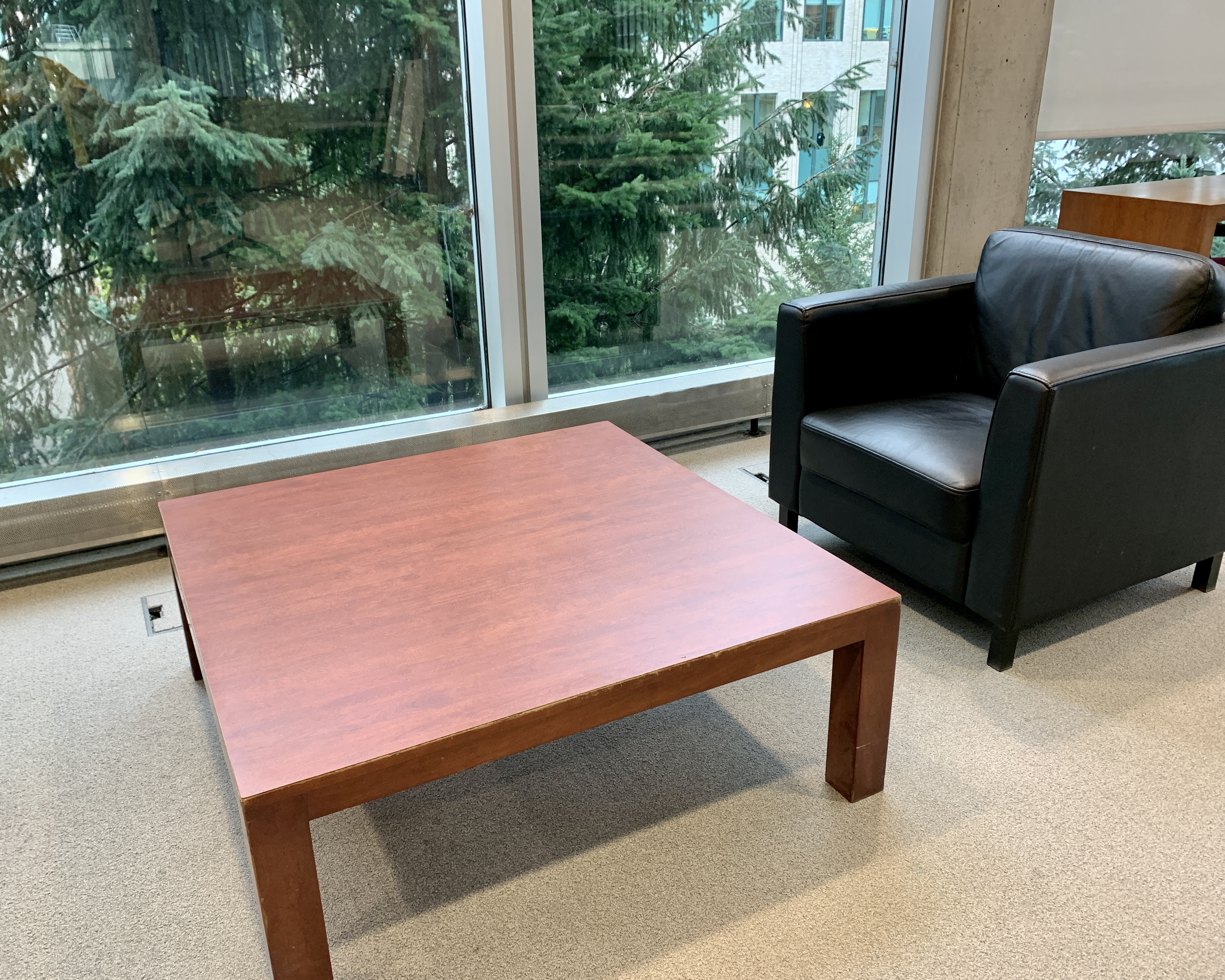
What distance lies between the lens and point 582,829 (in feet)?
6.10

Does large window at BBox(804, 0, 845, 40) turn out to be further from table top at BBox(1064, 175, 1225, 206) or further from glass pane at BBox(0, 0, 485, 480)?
glass pane at BBox(0, 0, 485, 480)

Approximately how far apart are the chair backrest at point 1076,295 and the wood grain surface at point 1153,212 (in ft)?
3.19

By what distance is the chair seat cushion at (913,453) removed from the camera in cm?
224

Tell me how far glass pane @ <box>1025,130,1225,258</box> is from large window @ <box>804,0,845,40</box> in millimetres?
1013

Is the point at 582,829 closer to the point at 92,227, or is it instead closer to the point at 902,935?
the point at 902,935

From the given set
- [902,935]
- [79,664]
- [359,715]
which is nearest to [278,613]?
[359,715]

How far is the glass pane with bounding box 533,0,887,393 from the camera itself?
10.9ft

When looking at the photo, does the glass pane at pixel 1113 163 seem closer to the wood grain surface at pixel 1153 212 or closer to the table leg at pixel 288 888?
the wood grain surface at pixel 1153 212

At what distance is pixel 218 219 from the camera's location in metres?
2.95

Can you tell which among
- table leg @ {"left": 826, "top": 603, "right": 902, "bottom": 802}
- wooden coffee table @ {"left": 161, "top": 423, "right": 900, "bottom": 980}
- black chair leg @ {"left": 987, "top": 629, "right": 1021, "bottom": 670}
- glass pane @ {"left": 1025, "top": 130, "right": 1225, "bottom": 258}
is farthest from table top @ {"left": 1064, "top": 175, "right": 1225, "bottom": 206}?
table leg @ {"left": 826, "top": 603, "right": 902, "bottom": 802}

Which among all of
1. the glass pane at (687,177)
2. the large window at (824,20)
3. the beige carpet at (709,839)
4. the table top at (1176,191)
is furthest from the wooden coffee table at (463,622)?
the table top at (1176,191)

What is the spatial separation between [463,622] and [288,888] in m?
0.49

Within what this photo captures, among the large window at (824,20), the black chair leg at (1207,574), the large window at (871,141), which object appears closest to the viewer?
the black chair leg at (1207,574)

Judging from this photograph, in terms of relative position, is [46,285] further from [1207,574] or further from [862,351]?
[1207,574]
